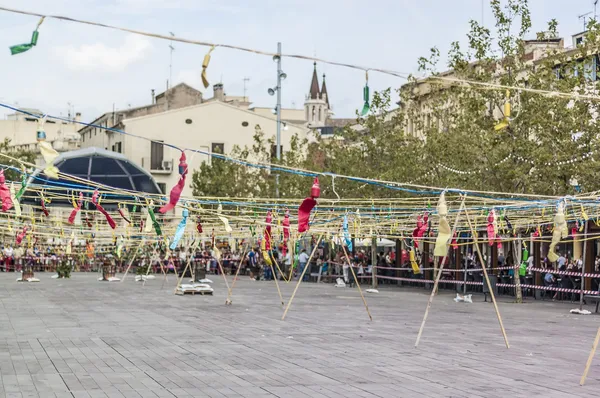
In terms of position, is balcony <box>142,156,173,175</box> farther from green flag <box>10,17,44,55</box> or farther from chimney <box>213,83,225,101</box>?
green flag <box>10,17,44,55</box>

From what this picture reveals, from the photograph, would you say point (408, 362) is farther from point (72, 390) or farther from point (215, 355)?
point (72, 390)

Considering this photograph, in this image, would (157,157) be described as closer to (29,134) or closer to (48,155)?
(29,134)

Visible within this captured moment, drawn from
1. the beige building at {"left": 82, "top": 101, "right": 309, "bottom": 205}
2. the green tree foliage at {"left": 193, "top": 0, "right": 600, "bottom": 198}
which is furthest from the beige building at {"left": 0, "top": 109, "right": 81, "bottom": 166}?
the green tree foliage at {"left": 193, "top": 0, "right": 600, "bottom": 198}

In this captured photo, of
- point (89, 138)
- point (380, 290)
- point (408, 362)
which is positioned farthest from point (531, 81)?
point (89, 138)

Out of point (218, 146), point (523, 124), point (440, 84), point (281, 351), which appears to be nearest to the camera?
point (281, 351)

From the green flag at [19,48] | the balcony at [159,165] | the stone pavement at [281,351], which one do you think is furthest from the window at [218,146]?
the green flag at [19,48]

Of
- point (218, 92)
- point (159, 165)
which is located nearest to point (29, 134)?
point (218, 92)

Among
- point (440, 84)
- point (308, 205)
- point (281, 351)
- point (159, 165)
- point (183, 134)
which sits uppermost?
point (183, 134)

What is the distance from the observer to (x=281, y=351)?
16609 millimetres

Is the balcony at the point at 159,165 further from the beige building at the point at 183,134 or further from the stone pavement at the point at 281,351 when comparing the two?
the stone pavement at the point at 281,351

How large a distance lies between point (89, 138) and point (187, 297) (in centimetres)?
6823

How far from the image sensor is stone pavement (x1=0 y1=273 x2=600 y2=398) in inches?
499

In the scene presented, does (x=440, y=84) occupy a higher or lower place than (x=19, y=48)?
higher

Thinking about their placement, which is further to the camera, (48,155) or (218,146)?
(218,146)
